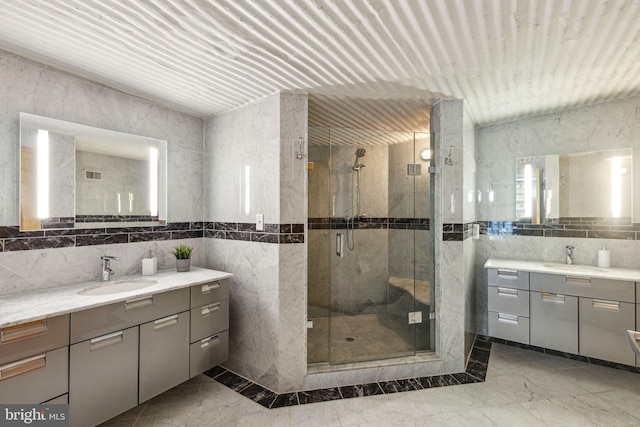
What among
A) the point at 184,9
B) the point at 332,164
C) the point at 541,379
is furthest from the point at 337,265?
the point at 184,9

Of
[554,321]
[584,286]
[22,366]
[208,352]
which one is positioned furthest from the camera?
[554,321]

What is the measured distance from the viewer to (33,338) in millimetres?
1488

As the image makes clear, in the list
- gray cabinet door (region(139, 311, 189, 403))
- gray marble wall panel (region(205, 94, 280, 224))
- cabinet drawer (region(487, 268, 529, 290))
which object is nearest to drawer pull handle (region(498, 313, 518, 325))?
cabinet drawer (region(487, 268, 529, 290))

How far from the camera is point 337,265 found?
2.85 meters

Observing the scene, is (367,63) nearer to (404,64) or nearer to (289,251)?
(404,64)

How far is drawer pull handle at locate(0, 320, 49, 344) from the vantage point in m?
1.41

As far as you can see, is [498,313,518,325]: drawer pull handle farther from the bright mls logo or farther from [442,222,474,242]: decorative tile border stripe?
the bright mls logo

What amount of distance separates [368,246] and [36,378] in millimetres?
2594

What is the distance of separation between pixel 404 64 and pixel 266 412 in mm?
2644

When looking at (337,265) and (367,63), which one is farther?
(337,265)

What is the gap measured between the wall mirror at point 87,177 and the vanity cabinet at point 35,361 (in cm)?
81

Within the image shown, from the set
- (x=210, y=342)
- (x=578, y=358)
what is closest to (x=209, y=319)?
(x=210, y=342)

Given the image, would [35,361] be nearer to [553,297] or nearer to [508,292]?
[508,292]

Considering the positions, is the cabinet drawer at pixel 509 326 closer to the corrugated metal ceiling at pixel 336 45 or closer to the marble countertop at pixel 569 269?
the marble countertop at pixel 569 269
